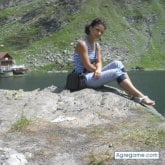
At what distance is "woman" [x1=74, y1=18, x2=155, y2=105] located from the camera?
18.0 meters

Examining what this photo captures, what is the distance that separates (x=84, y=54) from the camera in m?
18.4

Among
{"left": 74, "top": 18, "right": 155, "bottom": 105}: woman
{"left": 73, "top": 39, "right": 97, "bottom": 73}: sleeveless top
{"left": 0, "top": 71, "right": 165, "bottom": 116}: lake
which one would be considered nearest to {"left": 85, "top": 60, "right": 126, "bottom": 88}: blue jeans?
{"left": 74, "top": 18, "right": 155, "bottom": 105}: woman

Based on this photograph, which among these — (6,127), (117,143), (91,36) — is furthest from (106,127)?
(91,36)

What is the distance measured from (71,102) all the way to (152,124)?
12.3 feet

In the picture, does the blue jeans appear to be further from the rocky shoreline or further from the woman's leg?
the rocky shoreline

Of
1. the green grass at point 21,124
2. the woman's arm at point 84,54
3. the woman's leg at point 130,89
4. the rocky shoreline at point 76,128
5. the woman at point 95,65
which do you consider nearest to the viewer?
the rocky shoreline at point 76,128

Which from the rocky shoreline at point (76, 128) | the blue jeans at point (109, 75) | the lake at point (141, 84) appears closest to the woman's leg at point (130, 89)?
the blue jeans at point (109, 75)

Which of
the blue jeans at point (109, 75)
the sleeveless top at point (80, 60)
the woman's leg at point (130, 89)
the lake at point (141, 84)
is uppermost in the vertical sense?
the sleeveless top at point (80, 60)

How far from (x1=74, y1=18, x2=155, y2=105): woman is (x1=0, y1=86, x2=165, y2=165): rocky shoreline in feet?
1.73

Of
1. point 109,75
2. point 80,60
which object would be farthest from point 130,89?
point 80,60

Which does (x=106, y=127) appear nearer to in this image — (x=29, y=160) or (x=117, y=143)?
(x=117, y=143)

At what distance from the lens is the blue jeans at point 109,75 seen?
18.0 metres

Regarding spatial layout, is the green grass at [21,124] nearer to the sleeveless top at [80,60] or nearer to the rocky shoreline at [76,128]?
the rocky shoreline at [76,128]

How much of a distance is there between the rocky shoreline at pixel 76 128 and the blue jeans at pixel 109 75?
0.51m
